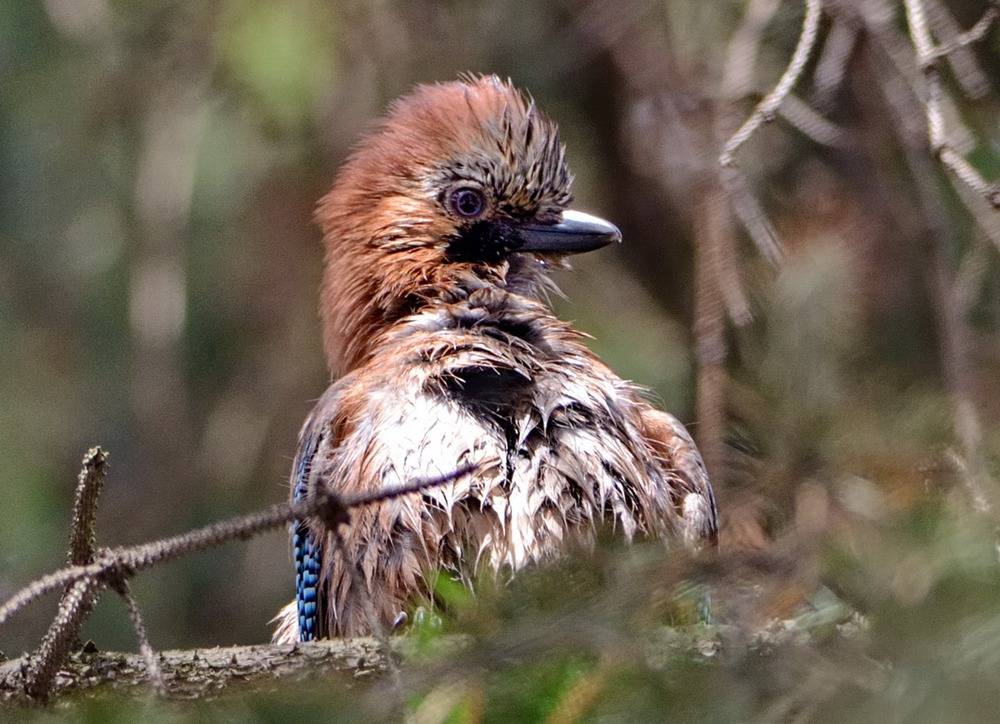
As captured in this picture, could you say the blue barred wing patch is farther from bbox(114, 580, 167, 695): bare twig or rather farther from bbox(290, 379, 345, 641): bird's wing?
bbox(114, 580, 167, 695): bare twig

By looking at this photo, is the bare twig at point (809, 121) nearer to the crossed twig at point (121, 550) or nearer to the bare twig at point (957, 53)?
the bare twig at point (957, 53)

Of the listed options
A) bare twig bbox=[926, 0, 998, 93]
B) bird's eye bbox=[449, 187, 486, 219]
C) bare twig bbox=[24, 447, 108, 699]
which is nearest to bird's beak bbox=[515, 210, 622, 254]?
bird's eye bbox=[449, 187, 486, 219]

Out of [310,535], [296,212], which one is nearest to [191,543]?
[310,535]

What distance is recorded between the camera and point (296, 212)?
18.5 feet

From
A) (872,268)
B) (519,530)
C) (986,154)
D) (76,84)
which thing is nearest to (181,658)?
(519,530)

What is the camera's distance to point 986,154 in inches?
147

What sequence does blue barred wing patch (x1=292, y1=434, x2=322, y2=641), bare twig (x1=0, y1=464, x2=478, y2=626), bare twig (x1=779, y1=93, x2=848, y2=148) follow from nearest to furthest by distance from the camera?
bare twig (x1=0, y1=464, x2=478, y2=626) < blue barred wing patch (x1=292, y1=434, x2=322, y2=641) < bare twig (x1=779, y1=93, x2=848, y2=148)

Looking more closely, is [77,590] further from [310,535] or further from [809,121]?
[809,121]

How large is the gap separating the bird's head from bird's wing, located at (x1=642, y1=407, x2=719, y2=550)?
604 mm

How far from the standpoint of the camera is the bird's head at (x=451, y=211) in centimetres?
375

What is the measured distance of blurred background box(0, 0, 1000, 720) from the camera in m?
3.85

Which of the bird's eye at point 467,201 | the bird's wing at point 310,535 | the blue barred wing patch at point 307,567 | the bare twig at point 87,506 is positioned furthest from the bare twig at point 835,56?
the bare twig at point 87,506

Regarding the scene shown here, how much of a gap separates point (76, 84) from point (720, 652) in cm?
431

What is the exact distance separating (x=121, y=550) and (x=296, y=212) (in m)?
3.79
